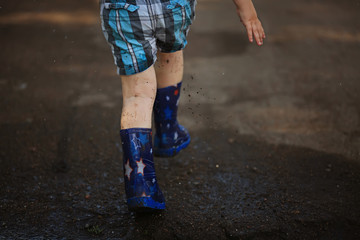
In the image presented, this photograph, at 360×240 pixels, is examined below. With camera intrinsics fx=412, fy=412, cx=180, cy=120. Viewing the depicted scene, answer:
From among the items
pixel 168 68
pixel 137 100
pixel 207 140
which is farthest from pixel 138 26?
pixel 207 140

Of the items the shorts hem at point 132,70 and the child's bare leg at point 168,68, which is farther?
the child's bare leg at point 168,68

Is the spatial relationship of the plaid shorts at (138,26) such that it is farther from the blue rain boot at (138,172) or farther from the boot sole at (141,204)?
the boot sole at (141,204)

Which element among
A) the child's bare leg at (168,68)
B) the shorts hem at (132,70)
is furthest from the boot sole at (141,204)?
the child's bare leg at (168,68)

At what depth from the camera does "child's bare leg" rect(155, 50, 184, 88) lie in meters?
1.98

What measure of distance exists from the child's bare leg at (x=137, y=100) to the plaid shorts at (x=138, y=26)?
0.05 m

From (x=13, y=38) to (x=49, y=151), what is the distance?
225 cm

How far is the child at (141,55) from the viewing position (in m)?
1.56

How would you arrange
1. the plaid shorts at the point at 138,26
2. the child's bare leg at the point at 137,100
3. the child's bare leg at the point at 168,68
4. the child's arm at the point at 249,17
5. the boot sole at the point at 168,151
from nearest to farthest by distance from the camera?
the plaid shorts at the point at 138,26 < the child's bare leg at the point at 137,100 < the child's arm at the point at 249,17 < the child's bare leg at the point at 168,68 < the boot sole at the point at 168,151

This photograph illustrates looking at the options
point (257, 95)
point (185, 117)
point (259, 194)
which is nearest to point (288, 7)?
point (257, 95)

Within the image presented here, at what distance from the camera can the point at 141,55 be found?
1.60 m

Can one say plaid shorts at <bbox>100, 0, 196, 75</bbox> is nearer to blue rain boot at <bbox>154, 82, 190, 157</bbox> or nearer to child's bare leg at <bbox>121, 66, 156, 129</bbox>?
child's bare leg at <bbox>121, 66, 156, 129</bbox>

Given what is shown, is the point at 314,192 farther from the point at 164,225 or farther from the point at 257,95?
the point at 257,95

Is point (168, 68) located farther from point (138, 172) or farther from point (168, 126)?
point (138, 172)

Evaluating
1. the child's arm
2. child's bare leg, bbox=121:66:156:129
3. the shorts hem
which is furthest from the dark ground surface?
the child's arm
